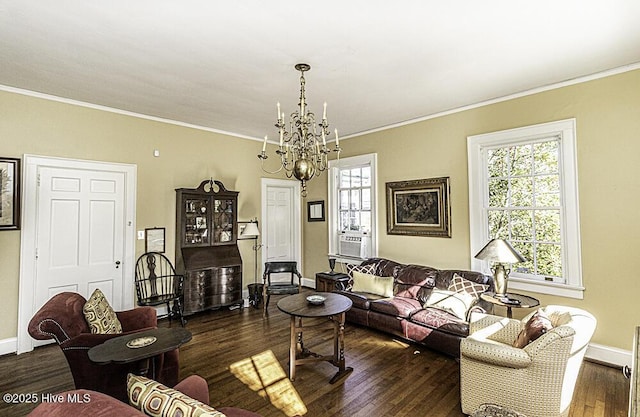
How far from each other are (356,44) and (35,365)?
446 cm

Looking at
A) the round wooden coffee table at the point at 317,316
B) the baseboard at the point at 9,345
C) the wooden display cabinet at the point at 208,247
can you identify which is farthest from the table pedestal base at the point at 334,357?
the baseboard at the point at 9,345

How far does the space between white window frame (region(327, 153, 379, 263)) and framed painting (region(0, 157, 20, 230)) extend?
4290 mm

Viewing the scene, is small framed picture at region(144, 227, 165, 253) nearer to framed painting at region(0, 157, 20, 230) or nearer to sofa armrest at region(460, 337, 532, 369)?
framed painting at region(0, 157, 20, 230)

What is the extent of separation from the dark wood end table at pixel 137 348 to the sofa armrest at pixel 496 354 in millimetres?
2070

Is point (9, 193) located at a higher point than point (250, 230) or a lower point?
→ higher

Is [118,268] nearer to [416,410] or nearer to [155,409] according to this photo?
[155,409]

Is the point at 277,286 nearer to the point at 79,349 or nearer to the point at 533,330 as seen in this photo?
the point at 79,349

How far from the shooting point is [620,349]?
10.2 ft

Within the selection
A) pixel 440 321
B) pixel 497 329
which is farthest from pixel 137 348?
pixel 440 321

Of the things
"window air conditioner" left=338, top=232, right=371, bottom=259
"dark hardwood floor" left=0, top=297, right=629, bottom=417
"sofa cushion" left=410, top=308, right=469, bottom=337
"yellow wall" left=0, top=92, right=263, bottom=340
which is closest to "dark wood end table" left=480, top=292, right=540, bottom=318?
"sofa cushion" left=410, top=308, right=469, bottom=337

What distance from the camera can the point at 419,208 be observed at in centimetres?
478

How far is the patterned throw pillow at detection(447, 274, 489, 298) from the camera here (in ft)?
11.9

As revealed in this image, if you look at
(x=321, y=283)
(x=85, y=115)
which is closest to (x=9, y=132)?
(x=85, y=115)

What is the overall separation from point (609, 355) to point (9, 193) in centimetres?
660
